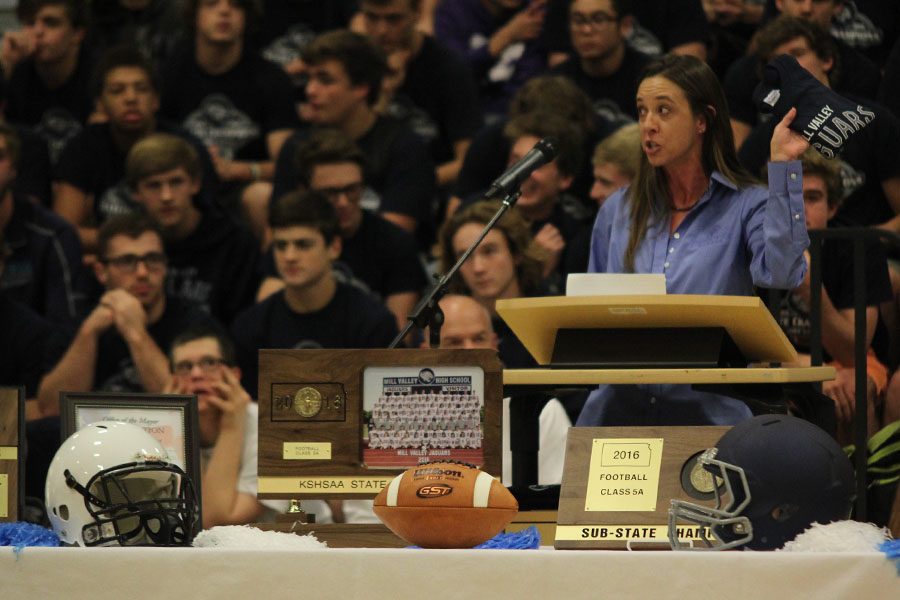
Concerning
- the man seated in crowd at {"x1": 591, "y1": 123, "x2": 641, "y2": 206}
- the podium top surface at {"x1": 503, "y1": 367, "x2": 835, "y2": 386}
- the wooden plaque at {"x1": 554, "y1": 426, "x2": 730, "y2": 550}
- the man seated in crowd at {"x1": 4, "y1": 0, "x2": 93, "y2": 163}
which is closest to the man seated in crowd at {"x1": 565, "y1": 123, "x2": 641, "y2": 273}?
the man seated in crowd at {"x1": 591, "y1": 123, "x2": 641, "y2": 206}

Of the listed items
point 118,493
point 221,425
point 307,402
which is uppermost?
point 307,402

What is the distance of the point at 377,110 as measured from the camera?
282 inches

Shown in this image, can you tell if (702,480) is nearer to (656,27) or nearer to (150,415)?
(150,415)

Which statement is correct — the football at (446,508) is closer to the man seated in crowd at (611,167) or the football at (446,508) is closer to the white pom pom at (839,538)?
the white pom pom at (839,538)

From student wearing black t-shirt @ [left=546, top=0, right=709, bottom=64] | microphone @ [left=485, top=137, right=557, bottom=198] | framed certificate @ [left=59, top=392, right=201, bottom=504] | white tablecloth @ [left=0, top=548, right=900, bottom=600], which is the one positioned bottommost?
white tablecloth @ [left=0, top=548, right=900, bottom=600]

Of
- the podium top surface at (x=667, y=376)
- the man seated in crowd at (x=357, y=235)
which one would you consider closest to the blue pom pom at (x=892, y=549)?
the podium top surface at (x=667, y=376)

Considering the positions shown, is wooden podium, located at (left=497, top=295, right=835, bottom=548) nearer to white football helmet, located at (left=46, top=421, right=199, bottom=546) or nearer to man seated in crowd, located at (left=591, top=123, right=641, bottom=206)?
white football helmet, located at (left=46, top=421, right=199, bottom=546)

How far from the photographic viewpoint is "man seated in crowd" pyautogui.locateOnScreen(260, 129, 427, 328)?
6.48m

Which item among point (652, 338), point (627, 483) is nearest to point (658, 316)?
point (652, 338)

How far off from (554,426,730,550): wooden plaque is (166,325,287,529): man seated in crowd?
92.7 inches

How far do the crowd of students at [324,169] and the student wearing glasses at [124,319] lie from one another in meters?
0.01

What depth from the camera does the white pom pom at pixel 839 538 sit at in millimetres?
2396

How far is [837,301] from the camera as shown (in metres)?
5.06

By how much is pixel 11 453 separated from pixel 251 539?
69 cm
